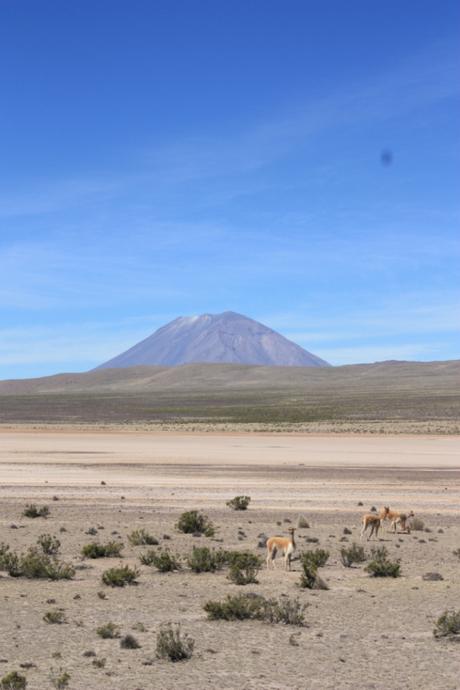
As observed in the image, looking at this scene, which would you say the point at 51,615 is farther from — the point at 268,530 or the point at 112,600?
the point at 268,530

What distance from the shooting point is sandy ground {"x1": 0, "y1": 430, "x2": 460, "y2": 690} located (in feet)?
34.6

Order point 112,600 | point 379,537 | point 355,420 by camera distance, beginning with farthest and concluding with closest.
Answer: point 355,420 < point 379,537 < point 112,600

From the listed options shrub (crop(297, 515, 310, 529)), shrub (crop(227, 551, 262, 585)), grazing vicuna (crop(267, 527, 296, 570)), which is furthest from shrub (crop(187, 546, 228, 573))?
shrub (crop(297, 515, 310, 529))

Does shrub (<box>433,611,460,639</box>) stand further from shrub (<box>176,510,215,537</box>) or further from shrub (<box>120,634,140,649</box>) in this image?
shrub (<box>176,510,215,537</box>)

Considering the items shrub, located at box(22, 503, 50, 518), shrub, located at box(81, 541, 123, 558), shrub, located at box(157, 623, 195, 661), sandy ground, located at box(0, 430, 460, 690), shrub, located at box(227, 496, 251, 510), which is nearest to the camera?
sandy ground, located at box(0, 430, 460, 690)

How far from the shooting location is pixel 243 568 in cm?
1582

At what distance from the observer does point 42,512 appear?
A: 24000mm

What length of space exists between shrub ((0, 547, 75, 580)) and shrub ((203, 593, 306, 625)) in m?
3.58

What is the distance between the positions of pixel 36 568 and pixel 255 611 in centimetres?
452

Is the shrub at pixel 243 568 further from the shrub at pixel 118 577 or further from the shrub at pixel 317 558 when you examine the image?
the shrub at pixel 118 577

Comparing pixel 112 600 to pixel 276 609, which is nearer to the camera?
pixel 276 609

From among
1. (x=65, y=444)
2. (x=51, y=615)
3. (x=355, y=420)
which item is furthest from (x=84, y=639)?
(x=355, y=420)

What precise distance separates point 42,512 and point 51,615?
38.3 feet

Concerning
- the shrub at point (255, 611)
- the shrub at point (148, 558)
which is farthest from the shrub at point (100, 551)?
the shrub at point (255, 611)
